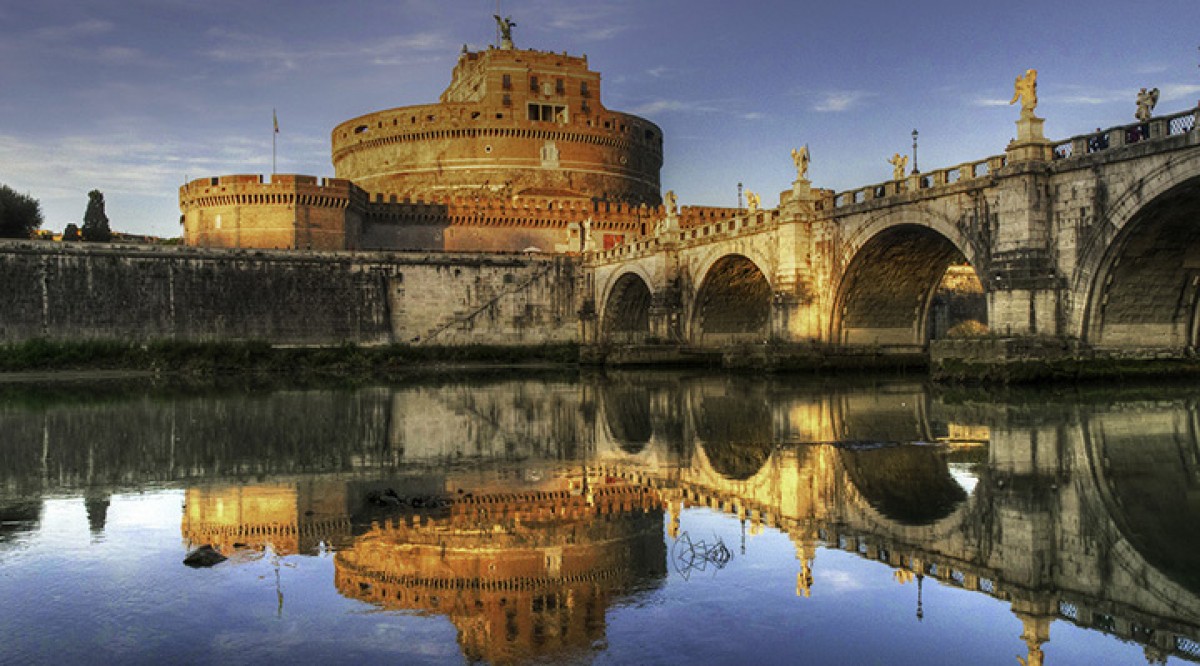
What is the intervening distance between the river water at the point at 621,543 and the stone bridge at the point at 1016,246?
5589 millimetres

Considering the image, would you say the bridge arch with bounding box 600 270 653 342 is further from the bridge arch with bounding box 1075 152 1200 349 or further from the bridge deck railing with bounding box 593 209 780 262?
the bridge arch with bounding box 1075 152 1200 349

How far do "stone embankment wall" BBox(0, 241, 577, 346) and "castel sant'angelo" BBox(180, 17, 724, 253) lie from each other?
15.0ft

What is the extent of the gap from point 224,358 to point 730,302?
72.4ft

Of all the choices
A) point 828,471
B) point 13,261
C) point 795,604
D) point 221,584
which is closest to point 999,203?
point 828,471

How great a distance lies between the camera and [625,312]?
52.4 m

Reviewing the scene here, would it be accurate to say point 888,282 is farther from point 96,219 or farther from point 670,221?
point 96,219

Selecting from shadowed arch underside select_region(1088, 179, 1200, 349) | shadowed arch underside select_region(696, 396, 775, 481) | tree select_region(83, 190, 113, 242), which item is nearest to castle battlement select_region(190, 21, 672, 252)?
tree select_region(83, 190, 113, 242)

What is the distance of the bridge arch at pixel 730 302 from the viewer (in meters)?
39.9

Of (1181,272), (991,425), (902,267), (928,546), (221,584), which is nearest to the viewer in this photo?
(221,584)

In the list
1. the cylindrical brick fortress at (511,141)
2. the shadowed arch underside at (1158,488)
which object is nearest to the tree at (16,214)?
the cylindrical brick fortress at (511,141)

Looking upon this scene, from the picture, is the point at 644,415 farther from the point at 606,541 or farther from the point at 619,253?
the point at 619,253

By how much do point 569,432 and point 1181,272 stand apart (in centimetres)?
1503

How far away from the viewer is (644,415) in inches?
786

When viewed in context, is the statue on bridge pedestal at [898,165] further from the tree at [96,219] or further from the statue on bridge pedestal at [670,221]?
the tree at [96,219]
